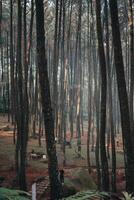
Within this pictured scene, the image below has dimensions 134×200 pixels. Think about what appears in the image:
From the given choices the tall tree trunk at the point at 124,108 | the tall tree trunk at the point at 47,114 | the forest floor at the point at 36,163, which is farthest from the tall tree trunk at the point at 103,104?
the forest floor at the point at 36,163

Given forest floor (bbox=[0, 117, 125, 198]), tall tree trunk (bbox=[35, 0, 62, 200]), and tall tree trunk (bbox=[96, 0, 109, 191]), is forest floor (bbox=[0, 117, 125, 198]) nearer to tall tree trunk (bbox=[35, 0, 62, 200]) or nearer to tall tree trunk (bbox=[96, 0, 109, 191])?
tall tree trunk (bbox=[96, 0, 109, 191])

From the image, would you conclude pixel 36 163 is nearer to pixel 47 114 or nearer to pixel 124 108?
pixel 47 114

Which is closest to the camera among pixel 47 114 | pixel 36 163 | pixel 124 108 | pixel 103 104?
pixel 47 114

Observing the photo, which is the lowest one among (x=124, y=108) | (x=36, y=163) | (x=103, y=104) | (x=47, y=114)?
(x=36, y=163)

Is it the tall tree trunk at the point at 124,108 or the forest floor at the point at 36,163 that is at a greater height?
the tall tree trunk at the point at 124,108

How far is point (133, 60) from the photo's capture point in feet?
48.0

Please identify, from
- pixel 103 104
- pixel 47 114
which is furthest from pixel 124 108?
pixel 103 104

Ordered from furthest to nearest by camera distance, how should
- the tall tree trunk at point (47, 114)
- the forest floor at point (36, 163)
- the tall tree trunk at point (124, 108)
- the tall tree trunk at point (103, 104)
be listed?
the forest floor at point (36, 163), the tall tree trunk at point (103, 104), the tall tree trunk at point (124, 108), the tall tree trunk at point (47, 114)

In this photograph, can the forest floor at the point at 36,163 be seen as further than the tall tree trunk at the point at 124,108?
Yes

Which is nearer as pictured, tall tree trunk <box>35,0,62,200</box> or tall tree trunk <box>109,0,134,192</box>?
tall tree trunk <box>35,0,62,200</box>

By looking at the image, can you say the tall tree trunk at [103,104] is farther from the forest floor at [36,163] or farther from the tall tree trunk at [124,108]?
the forest floor at [36,163]

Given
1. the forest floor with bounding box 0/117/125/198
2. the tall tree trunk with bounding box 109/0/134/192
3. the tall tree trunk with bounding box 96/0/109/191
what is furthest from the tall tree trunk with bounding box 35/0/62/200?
the forest floor with bounding box 0/117/125/198

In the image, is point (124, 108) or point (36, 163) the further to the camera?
point (36, 163)

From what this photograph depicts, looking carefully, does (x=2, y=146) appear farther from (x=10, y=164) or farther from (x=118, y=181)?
(x=118, y=181)
